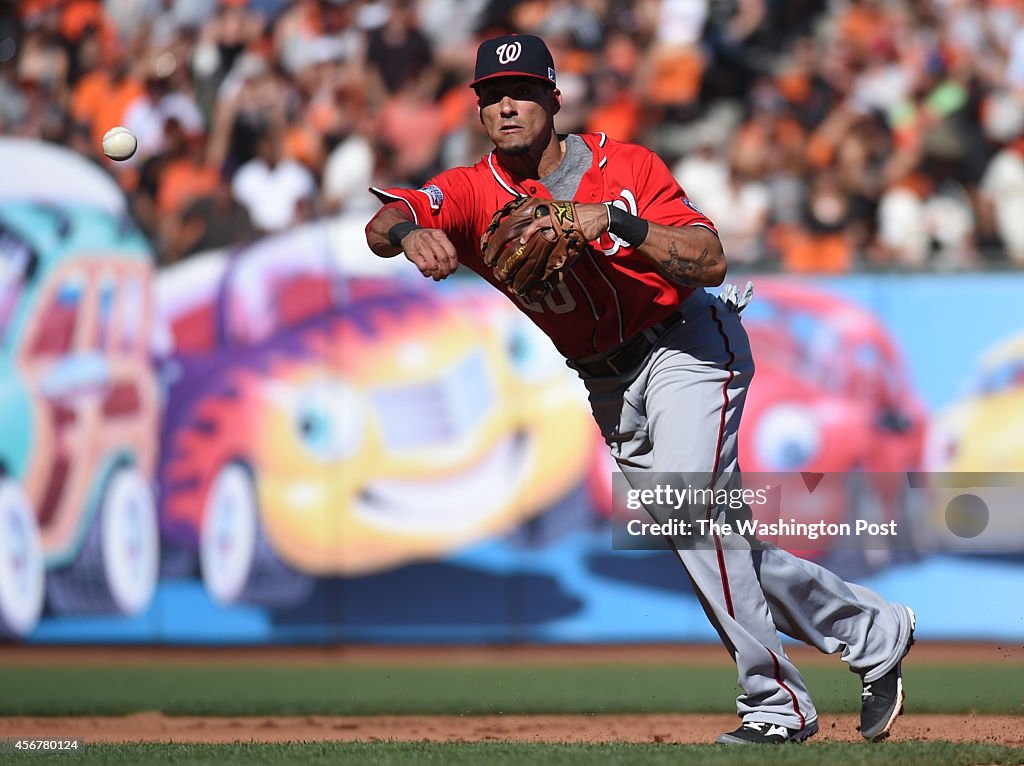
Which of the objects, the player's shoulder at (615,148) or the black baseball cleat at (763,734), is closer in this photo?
the black baseball cleat at (763,734)

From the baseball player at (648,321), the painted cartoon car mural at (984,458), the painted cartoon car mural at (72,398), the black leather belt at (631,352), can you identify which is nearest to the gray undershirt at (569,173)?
the baseball player at (648,321)

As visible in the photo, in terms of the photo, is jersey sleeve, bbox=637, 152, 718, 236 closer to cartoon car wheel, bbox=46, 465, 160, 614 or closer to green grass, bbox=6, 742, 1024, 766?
green grass, bbox=6, 742, 1024, 766

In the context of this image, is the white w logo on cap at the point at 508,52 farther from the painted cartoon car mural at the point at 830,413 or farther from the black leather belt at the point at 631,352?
the painted cartoon car mural at the point at 830,413

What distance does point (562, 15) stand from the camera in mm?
12219

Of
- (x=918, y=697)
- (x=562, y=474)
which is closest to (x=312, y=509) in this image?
(x=562, y=474)

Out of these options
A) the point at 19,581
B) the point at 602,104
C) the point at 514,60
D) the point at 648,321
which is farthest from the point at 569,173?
the point at 602,104

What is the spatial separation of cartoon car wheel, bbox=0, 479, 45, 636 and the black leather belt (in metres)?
5.92

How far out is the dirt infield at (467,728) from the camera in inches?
223

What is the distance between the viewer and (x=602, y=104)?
445 inches

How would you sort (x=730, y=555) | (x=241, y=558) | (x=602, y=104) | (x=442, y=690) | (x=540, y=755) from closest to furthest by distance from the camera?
(x=540, y=755) → (x=730, y=555) → (x=442, y=690) → (x=241, y=558) → (x=602, y=104)

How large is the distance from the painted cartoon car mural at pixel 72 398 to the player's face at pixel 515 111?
551cm

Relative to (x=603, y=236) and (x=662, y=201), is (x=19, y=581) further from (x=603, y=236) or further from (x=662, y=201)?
(x=662, y=201)

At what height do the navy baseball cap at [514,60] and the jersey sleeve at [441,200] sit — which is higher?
the navy baseball cap at [514,60]

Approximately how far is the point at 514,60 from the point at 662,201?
69 centimetres
